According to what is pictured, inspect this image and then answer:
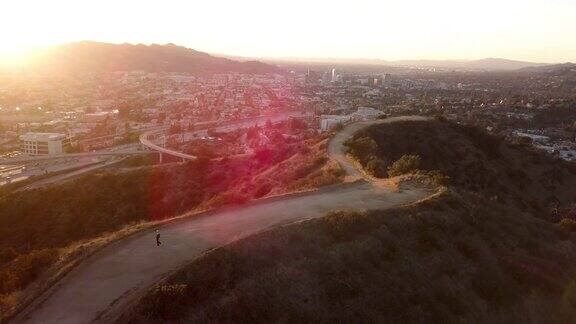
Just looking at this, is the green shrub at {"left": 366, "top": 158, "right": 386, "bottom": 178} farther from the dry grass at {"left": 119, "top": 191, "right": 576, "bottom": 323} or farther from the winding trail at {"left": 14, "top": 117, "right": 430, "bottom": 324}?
the dry grass at {"left": 119, "top": 191, "right": 576, "bottom": 323}

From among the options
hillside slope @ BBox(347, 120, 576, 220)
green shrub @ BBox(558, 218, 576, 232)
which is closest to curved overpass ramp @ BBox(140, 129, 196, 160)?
hillside slope @ BBox(347, 120, 576, 220)

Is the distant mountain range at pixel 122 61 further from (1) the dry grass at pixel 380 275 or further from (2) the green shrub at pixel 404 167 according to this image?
(1) the dry grass at pixel 380 275

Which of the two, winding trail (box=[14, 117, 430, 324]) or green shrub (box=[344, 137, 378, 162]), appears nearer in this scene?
winding trail (box=[14, 117, 430, 324])

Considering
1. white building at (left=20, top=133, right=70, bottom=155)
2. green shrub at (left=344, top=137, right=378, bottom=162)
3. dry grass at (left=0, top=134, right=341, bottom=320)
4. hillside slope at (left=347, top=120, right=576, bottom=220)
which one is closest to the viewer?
dry grass at (left=0, top=134, right=341, bottom=320)

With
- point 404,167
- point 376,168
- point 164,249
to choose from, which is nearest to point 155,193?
point 376,168

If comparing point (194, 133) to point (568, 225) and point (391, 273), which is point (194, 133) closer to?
point (568, 225)

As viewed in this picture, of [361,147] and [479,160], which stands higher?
[361,147]

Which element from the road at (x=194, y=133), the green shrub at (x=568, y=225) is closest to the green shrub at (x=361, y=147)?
the green shrub at (x=568, y=225)
